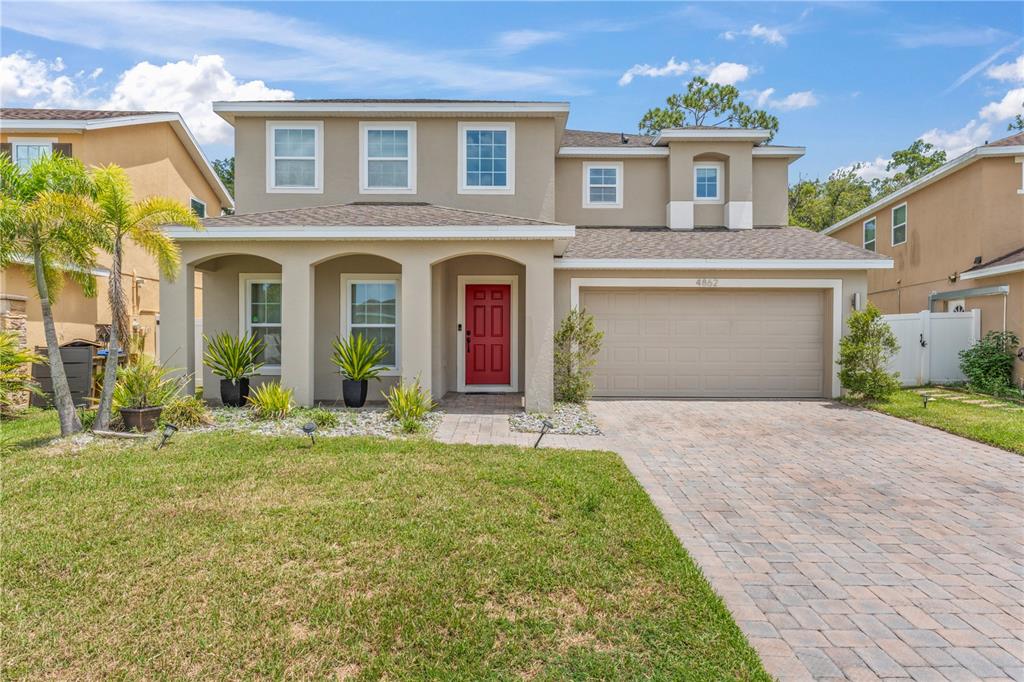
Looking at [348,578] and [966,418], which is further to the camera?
[966,418]

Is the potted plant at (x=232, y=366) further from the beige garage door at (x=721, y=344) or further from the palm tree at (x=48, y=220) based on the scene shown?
the beige garage door at (x=721, y=344)

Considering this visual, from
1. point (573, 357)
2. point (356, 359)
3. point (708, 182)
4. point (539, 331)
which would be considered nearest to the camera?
point (539, 331)

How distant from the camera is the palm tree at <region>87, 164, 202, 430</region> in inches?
291

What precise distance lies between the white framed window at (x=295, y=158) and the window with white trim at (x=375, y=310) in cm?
263

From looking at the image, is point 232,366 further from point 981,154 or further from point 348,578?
point 981,154

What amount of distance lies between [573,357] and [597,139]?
736 centimetres

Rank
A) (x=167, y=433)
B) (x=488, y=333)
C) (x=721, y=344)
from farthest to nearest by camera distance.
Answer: (x=488, y=333)
(x=721, y=344)
(x=167, y=433)

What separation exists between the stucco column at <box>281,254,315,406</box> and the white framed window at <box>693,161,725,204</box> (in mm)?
10136

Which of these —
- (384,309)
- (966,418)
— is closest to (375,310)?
(384,309)

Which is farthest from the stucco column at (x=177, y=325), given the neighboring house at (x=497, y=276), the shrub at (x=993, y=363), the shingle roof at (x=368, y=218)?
the shrub at (x=993, y=363)

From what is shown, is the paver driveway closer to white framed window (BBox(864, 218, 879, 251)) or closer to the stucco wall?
the stucco wall

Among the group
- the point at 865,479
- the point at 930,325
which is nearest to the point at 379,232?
the point at 865,479

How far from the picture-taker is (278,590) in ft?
11.7

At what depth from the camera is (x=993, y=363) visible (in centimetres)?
1288
